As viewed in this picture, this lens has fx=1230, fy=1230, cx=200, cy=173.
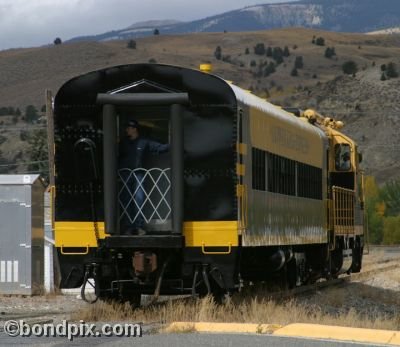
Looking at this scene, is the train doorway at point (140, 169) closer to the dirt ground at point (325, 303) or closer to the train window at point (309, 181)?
the dirt ground at point (325, 303)

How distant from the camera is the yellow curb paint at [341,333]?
12.8m

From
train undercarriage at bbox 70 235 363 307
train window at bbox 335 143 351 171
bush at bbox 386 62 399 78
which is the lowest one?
train undercarriage at bbox 70 235 363 307

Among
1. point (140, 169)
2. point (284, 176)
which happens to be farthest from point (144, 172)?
point (284, 176)

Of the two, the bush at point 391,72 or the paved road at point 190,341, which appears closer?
the paved road at point 190,341

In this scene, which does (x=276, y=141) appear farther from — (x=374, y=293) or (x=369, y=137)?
(x=369, y=137)

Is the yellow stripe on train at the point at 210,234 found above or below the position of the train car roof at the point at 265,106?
below

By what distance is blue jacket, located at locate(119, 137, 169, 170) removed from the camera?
17766mm

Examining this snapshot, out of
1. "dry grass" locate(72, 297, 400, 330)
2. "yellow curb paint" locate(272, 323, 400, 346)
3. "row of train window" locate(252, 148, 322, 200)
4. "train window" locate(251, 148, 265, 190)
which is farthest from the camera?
"row of train window" locate(252, 148, 322, 200)

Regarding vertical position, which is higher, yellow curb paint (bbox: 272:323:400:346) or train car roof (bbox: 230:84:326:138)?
train car roof (bbox: 230:84:326:138)

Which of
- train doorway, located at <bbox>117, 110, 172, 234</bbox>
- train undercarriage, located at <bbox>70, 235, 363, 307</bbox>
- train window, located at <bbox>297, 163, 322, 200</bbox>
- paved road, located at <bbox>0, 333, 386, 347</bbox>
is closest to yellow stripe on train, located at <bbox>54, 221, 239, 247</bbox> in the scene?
train undercarriage, located at <bbox>70, 235, 363, 307</bbox>

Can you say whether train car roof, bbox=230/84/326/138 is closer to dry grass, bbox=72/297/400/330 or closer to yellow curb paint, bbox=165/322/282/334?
dry grass, bbox=72/297/400/330

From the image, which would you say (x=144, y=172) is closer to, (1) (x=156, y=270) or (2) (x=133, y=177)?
(2) (x=133, y=177)

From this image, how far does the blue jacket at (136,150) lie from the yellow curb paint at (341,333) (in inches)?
186

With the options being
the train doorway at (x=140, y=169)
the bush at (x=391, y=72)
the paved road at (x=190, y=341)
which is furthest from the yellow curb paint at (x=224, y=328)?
the bush at (x=391, y=72)
